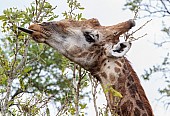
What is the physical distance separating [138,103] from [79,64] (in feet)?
2.26

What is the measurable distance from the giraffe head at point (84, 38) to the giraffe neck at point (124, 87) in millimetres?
114

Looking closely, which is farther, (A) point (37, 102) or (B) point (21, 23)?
(B) point (21, 23)

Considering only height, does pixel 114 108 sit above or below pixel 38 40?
below

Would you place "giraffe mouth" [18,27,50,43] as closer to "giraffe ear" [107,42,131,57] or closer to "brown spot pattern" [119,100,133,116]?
"giraffe ear" [107,42,131,57]

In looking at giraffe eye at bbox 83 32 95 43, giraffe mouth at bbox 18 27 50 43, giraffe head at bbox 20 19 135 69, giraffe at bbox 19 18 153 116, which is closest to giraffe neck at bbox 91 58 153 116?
giraffe at bbox 19 18 153 116

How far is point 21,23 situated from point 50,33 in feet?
0.91

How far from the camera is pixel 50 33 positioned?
209 inches

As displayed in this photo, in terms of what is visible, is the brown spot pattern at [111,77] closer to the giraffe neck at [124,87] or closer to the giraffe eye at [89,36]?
the giraffe neck at [124,87]

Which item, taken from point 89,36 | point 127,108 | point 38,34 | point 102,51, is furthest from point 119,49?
point 38,34

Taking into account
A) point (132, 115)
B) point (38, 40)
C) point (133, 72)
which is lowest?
point (132, 115)

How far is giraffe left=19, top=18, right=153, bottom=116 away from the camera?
5078 mm

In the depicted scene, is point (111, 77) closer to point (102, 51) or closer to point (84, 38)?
point (102, 51)

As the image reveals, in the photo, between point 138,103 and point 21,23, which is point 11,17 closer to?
point 21,23

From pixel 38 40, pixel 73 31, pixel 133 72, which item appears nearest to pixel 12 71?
pixel 38 40
